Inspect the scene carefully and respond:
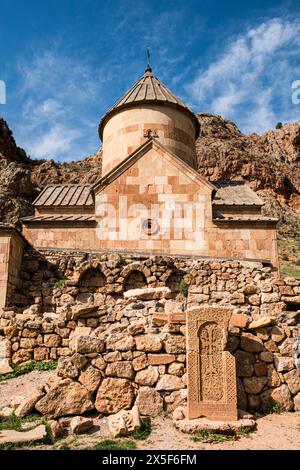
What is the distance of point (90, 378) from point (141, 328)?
2.21 ft

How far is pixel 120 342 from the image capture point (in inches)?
139

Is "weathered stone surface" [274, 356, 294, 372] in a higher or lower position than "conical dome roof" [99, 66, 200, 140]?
lower

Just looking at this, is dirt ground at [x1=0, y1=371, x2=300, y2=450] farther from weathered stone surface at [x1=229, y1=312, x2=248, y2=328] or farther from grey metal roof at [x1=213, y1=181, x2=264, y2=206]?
grey metal roof at [x1=213, y1=181, x2=264, y2=206]

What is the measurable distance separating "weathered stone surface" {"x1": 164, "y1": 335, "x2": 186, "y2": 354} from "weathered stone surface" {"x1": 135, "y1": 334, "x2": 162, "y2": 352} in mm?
81

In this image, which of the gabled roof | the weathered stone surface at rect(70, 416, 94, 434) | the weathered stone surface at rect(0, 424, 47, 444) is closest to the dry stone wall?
the weathered stone surface at rect(70, 416, 94, 434)

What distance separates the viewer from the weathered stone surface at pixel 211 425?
9.70 feet

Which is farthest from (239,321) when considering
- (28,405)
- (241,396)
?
(28,405)

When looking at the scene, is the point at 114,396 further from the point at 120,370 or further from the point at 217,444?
the point at 217,444

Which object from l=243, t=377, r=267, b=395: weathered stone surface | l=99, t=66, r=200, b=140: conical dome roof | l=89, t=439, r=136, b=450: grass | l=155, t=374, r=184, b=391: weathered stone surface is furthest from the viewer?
l=99, t=66, r=200, b=140: conical dome roof

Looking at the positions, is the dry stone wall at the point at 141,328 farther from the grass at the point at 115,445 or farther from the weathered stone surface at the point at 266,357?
the grass at the point at 115,445

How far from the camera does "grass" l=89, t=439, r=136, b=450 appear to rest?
264 centimetres

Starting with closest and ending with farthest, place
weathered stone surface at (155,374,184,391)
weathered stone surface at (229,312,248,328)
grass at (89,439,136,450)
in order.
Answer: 1. grass at (89,439,136,450)
2. weathered stone surface at (155,374,184,391)
3. weathered stone surface at (229,312,248,328)

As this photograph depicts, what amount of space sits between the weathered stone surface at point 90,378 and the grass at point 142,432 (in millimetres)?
577
